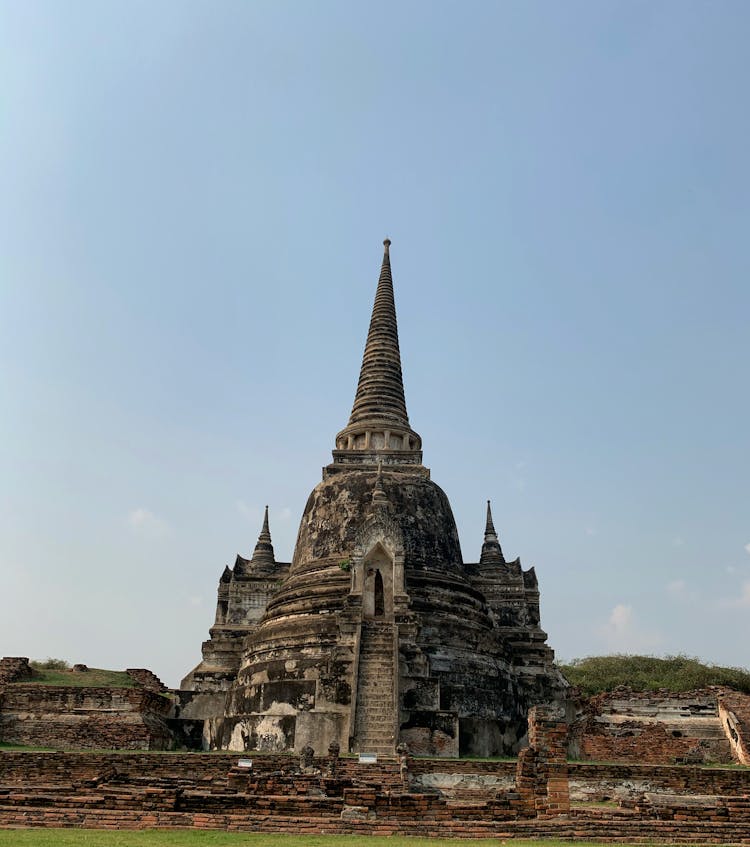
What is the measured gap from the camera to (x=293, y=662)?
20062 millimetres

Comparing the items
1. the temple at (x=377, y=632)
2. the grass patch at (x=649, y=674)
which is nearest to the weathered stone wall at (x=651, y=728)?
the temple at (x=377, y=632)

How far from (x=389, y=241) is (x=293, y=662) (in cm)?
1968

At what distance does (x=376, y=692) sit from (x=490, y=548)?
36.3 feet

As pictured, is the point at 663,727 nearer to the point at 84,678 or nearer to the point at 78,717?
the point at 78,717

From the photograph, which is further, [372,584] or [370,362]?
[370,362]

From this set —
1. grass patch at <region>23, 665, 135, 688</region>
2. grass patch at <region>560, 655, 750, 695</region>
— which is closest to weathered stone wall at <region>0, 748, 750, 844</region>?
grass patch at <region>23, 665, 135, 688</region>

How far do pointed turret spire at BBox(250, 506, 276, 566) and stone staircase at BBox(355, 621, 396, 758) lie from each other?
9436 millimetres

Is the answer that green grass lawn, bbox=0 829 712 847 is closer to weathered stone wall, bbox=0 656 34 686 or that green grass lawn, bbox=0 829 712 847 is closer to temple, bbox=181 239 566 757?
temple, bbox=181 239 566 757

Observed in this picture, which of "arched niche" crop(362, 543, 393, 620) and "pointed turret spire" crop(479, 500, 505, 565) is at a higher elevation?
"pointed turret spire" crop(479, 500, 505, 565)

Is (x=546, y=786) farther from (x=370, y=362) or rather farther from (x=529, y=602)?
(x=370, y=362)

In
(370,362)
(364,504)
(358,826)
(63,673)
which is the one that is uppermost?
(370,362)

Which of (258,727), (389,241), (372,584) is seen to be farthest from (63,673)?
(389,241)

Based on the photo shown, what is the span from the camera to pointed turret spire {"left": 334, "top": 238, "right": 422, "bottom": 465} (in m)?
26.6

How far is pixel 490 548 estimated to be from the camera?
1126 inches
